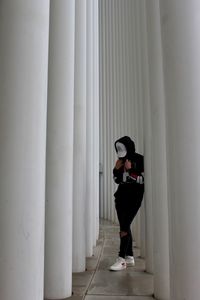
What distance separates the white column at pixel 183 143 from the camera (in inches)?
83.5

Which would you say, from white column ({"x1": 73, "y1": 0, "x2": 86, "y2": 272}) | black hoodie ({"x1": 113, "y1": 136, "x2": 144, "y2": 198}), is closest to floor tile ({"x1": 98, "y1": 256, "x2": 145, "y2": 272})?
white column ({"x1": 73, "y1": 0, "x2": 86, "y2": 272})

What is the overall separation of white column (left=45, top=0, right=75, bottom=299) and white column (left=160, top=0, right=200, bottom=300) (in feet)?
4.68

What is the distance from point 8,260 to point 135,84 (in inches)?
218

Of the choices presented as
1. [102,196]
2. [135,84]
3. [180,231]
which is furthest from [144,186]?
[102,196]

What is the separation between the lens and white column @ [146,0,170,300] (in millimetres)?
3119

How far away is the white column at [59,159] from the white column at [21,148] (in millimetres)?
978

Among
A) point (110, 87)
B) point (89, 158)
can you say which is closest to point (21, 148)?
point (89, 158)

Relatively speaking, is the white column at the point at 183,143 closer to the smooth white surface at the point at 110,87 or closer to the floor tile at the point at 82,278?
the floor tile at the point at 82,278

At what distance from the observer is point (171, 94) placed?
2.28 meters

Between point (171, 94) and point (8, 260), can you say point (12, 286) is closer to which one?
point (8, 260)

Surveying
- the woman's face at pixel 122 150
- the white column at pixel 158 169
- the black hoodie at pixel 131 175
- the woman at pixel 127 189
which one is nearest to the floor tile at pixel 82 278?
the woman at pixel 127 189

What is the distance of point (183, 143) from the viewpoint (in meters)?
2.19

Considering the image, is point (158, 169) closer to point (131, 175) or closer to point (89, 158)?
point (131, 175)

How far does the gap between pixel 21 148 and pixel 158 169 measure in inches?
59.2
